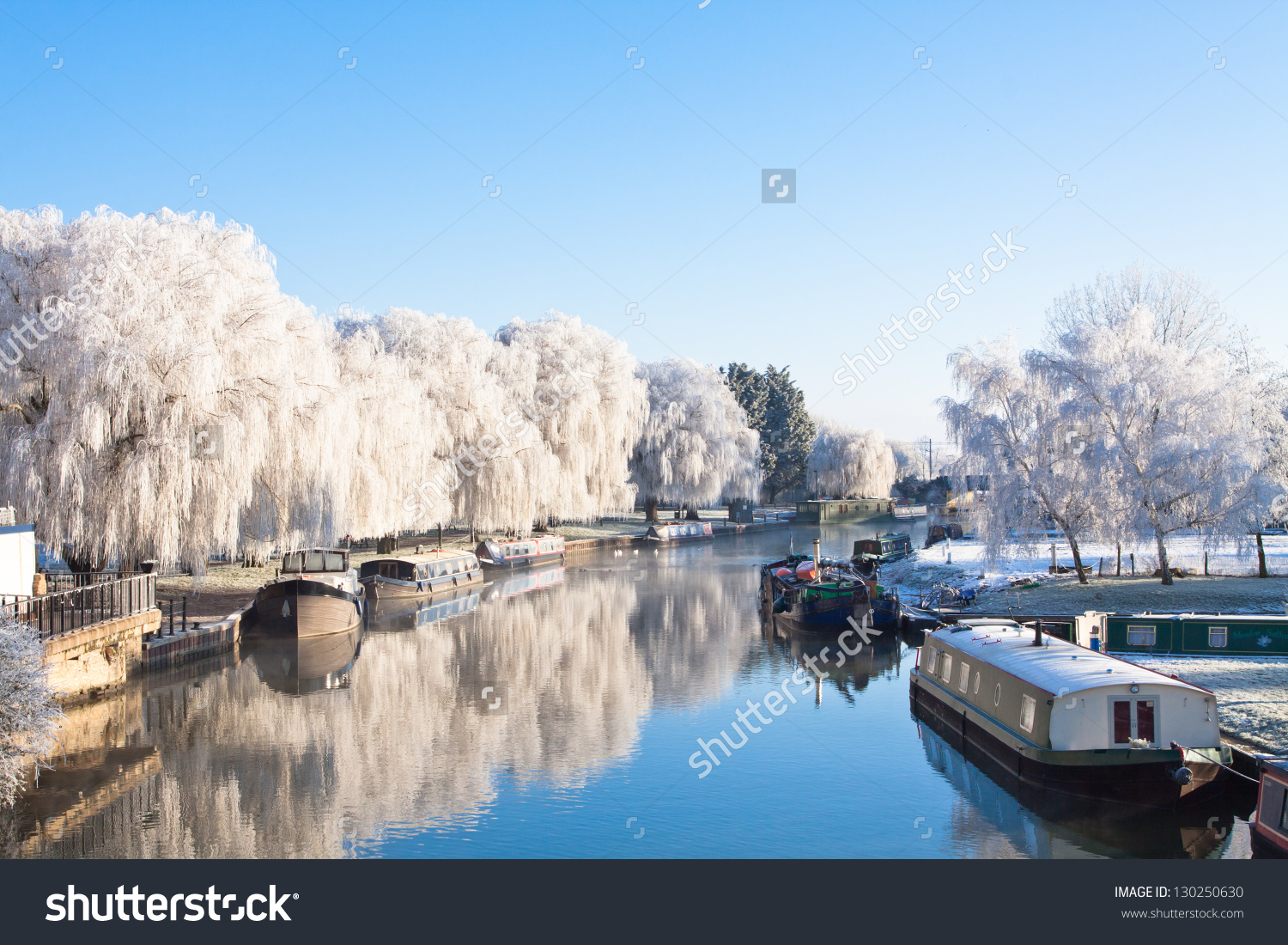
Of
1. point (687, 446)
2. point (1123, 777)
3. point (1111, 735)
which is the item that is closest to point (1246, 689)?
point (1111, 735)

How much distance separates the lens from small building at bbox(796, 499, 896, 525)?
99750 millimetres

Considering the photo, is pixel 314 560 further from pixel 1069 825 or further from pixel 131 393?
→ pixel 1069 825

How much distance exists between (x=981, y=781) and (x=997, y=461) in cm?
1874

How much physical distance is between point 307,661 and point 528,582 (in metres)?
22.2

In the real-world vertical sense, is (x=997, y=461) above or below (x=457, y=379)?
below

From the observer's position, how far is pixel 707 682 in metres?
27.5

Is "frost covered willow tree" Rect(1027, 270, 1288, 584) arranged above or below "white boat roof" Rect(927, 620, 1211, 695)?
above

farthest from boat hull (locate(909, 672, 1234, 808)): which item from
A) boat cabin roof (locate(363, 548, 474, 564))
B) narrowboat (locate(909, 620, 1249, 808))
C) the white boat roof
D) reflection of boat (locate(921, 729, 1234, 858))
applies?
boat cabin roof (locate(363, 548, 474, 564))

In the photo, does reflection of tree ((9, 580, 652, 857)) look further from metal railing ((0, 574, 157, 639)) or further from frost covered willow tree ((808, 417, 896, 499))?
frost covered willow tree ((808, 417, 896, 499))

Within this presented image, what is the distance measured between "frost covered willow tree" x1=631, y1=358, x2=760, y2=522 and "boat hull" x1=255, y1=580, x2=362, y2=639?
1841 inches

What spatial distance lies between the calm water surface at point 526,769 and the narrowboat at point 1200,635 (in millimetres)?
5842
